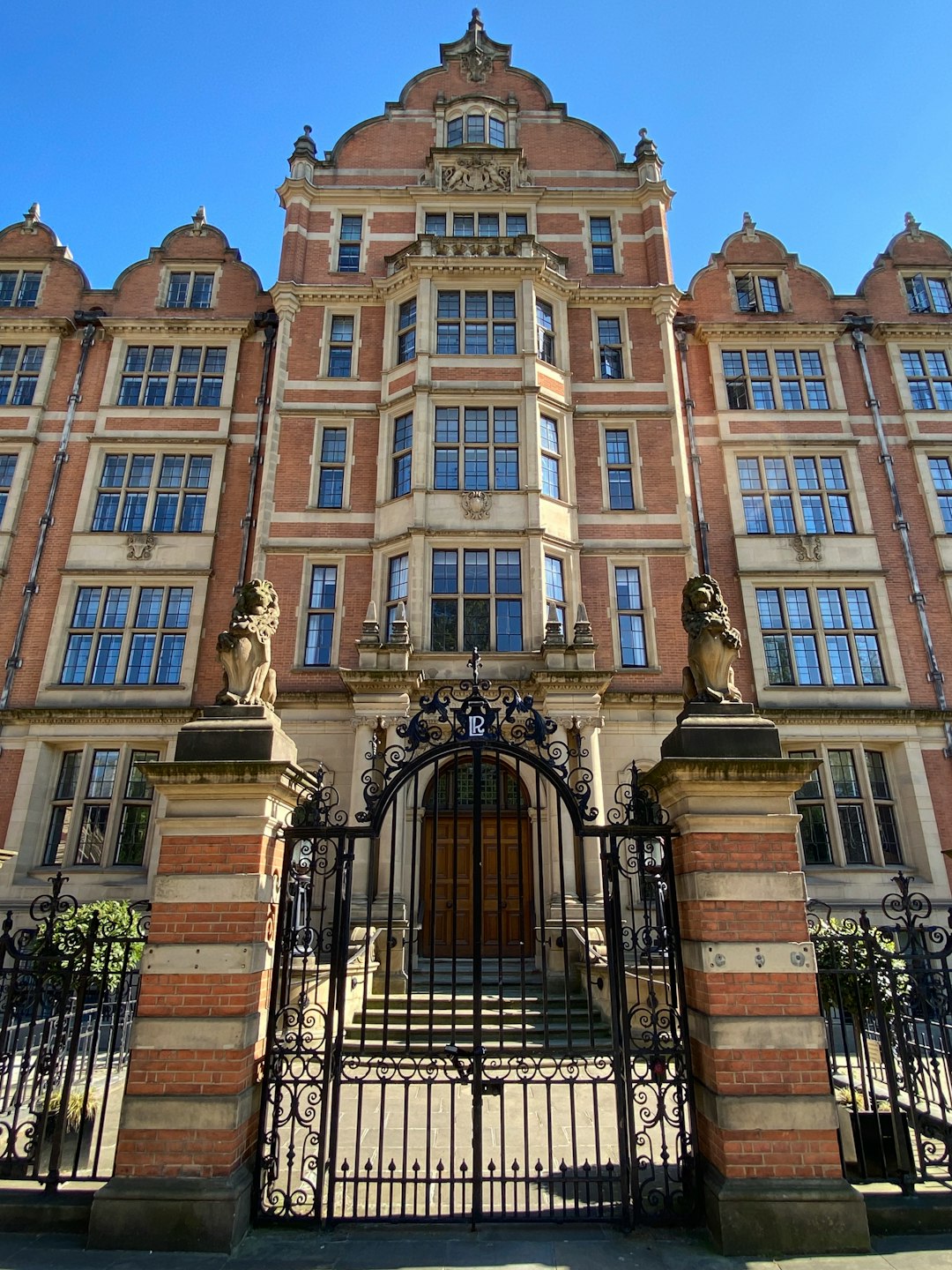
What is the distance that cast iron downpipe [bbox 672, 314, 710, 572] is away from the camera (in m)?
18.2

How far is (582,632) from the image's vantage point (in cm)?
1511

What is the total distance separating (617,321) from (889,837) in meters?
14.5

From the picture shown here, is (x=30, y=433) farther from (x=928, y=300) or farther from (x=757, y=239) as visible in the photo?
(x=928, y=300)

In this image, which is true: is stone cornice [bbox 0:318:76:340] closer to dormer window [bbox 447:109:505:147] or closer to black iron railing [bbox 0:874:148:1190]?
dormer window [bbox 447:109:505:147]

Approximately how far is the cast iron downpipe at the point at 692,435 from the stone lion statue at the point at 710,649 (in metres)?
11.6

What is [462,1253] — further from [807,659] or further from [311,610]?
[807,659]

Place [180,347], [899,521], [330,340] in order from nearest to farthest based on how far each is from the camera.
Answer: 1. [899,521]
2. [330,340]
3. [180,347]

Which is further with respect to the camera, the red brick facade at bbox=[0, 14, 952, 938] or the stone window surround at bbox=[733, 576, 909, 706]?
the stone window surround at bbox=[733, 576, 909, 706]

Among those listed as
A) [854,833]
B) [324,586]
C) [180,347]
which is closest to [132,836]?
[324,586]

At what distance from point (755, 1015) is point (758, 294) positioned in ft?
68.9

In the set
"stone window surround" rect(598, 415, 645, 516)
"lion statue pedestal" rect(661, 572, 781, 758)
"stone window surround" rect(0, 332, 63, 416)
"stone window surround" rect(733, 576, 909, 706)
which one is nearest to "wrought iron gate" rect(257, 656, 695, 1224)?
"lion statue pedestal" rect(661, 572, 781, 758)

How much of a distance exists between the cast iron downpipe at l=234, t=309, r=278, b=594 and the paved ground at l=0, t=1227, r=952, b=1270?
13.6 m

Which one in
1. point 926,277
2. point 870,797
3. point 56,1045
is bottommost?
point 56,1045

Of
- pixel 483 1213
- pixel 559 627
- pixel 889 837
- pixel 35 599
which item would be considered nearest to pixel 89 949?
pixel 483 1213
